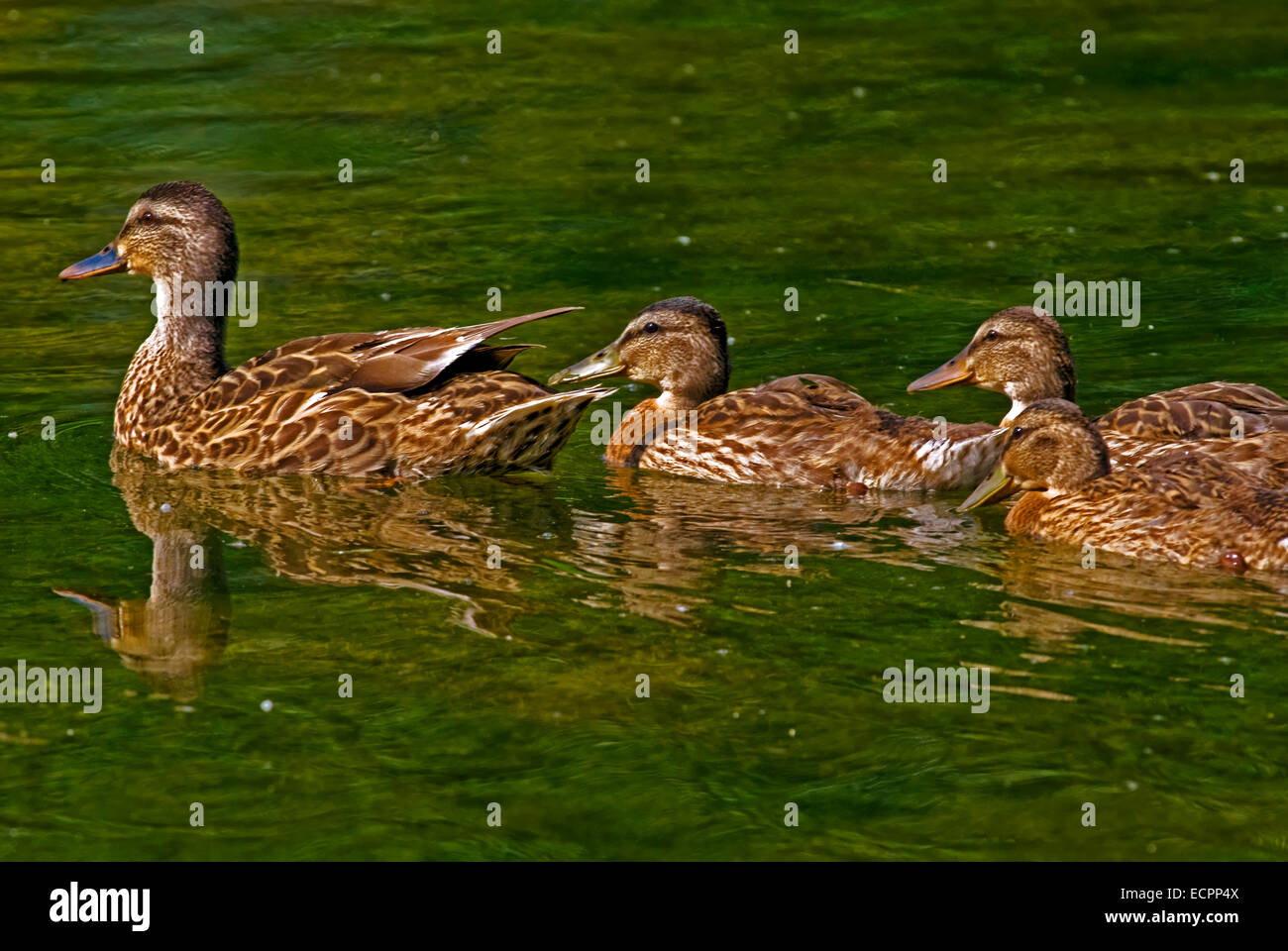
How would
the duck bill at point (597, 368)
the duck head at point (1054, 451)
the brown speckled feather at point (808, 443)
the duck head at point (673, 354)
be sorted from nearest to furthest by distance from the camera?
the duck head at point (1054, 451) < the brown speckled feather at point (808, 443) < the duck head at point (673, 354) < the duck bill at point (597, 368)

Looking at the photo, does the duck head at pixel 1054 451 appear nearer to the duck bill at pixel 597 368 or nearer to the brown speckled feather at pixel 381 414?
the brown speckled feather at pixel 381 414

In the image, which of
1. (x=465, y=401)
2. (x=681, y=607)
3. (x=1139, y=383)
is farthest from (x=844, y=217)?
(x=681, y=607)

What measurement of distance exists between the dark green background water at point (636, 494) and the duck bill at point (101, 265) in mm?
873

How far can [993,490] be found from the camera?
1027 centimetres

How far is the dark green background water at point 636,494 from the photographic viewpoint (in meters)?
7.27

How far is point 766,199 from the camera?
1681 centimetres

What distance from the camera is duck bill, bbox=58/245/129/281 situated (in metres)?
12.0

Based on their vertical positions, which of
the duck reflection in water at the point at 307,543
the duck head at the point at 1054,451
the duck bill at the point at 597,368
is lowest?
the duck reflection in water at the point at 307,543

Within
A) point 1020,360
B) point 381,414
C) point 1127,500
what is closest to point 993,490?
point 1127,500

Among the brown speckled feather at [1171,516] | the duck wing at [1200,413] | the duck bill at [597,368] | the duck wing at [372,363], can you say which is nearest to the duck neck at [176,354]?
the duck wing at [372,363]

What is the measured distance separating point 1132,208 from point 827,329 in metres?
3.86

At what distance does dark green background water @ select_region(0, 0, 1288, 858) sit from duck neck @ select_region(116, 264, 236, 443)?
1.39ft

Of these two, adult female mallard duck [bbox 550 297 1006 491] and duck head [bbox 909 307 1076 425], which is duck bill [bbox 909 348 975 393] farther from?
adult female mallard duck [bbox 550 297 1006 491]

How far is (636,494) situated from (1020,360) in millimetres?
2275
